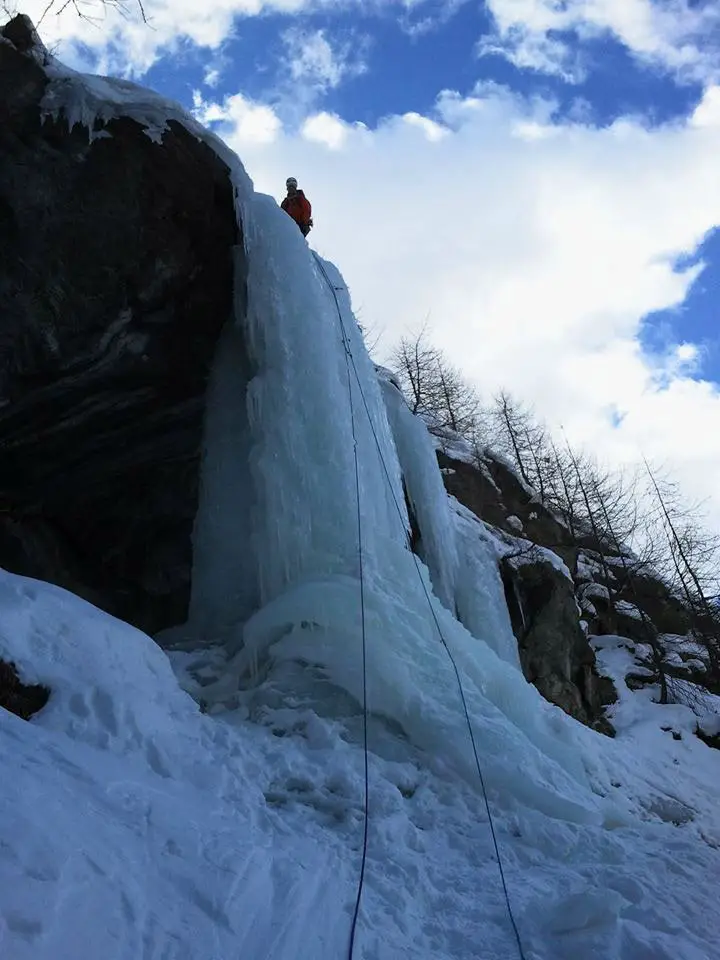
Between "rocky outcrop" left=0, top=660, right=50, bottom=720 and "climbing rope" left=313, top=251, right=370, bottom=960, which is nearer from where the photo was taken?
"climbing rope" left=313, top=251, right=370, bottom=960

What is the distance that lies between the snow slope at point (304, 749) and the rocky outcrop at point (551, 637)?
140cm

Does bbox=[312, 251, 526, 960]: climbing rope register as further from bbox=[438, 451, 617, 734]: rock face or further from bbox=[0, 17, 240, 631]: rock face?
bbox=[438, 451, 617, 734]: rock face

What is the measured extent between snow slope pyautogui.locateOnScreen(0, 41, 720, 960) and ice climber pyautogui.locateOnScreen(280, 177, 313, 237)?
1327mm

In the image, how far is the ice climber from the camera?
897 cm

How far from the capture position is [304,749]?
4457 millimetres

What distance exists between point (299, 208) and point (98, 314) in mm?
3378

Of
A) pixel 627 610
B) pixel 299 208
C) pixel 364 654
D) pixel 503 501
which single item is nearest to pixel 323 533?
pixel 364 654

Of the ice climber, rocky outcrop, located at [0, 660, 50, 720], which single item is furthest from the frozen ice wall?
rocky outcrop, located at [0, 660, 50, 720]

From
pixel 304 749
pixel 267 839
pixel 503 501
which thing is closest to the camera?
pixel 267 839

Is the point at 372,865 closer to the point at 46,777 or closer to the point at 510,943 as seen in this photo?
the point at 510,943

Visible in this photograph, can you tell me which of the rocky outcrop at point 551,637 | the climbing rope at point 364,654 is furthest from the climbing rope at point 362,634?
the rocky outcrop at point 551,637

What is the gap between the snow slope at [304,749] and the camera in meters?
2.33

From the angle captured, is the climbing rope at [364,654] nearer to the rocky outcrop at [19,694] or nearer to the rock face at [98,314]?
the rock face at [98,314]

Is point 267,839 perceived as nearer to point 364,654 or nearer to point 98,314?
point 364,654
